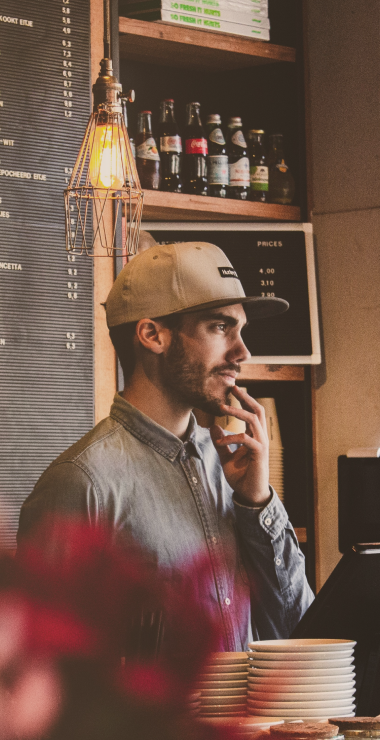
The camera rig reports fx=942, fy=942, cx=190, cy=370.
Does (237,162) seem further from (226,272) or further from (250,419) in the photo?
(250,419)

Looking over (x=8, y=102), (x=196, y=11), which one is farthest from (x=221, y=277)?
(x=196, y=11)

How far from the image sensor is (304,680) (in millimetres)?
878

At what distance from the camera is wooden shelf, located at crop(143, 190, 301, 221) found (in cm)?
261

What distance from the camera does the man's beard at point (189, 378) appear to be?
1550 millimetres

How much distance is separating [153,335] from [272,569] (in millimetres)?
442

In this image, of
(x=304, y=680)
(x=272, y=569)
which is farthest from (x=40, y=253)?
(x=304, y=680)

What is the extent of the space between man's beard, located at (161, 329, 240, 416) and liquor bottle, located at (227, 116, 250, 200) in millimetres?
1300

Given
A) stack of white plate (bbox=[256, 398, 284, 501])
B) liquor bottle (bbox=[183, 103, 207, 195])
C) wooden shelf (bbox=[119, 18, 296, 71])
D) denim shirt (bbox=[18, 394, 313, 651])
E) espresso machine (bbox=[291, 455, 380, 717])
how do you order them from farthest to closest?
1. stack of white plate (bbox=[256, 398, 284, 501])
2. liquor bottle (bbox=[183, 103, 207, 195])
3. wooden shelf (bbox=[119, 18, 296, 71])
4. denim shirt (bbox=[18, 394, 313, 651])
5. espresso machine (bbox=[291, 455, 380, 717])

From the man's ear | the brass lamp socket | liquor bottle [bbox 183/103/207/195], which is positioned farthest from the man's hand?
liquor bottle [bbox 183/103/207/195]

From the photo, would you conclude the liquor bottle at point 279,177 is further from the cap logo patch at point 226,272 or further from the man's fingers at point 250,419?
the man's fingers at point 250,419

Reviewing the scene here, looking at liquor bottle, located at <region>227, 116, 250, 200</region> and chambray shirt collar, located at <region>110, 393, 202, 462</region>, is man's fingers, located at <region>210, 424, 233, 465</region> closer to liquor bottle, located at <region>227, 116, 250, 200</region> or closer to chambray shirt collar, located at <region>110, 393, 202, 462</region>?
chambray shirt collar, located at <region>110, 393, 202, 462</region>

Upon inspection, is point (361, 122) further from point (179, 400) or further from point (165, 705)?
point (165, 705)

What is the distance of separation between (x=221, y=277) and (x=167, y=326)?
12 centimetres

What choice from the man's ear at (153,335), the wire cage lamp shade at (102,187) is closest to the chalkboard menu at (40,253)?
the wire cage lamp shade at (102,187)
